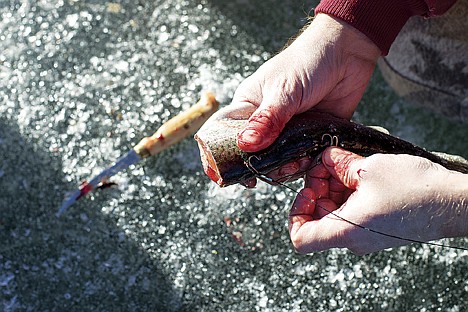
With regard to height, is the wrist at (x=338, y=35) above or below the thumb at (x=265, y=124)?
above

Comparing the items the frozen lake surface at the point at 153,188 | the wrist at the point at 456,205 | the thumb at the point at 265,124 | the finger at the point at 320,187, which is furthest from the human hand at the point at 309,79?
the frozen lake surface at the point at 153,188

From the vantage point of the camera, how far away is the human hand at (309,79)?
189cm

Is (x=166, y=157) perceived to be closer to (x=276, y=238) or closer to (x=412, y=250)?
(x=276, y=238)

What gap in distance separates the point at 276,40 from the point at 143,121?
719mm

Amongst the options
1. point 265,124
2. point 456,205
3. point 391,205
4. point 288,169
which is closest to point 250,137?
point 265,124

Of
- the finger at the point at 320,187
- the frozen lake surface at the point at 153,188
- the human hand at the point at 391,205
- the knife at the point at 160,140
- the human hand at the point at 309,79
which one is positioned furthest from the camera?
the knife at the point at 160,140

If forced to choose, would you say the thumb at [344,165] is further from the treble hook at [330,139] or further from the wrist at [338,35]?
the wrist at [338,35]

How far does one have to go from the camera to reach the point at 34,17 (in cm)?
312

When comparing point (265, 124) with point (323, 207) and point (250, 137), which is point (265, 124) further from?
point (323, 207)

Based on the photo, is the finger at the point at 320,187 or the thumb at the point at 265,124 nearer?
the thumb at the point at 265,124

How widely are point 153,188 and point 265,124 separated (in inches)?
35.7

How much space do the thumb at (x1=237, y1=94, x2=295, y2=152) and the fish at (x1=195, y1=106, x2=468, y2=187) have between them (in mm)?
32

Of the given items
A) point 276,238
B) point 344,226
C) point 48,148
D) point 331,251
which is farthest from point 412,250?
point 48,148

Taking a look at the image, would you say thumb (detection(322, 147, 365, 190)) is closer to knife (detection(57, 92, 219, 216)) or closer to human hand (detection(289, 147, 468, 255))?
human hand (detection(289, 147, 468, 255))
